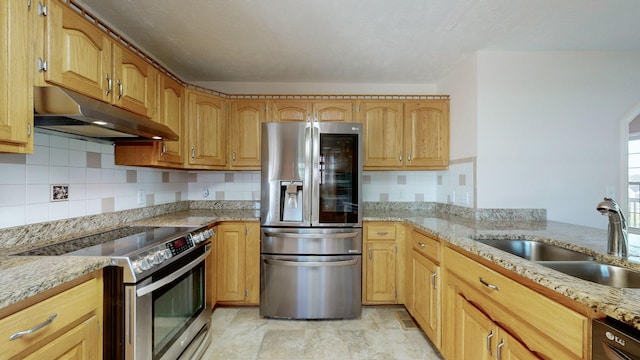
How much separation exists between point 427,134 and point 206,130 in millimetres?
2213

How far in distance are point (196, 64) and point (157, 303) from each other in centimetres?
216

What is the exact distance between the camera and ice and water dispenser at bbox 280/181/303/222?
239 centimetres

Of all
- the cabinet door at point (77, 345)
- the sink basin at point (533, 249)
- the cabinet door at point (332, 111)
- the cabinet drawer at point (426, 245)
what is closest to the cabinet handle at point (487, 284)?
the sink basin at point (533, 249)

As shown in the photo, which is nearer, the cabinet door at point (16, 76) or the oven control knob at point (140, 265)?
the cabinet door at point (16, 76)

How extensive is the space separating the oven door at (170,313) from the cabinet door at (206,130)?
0.96 m

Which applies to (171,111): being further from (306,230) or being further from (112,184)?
(306,230)

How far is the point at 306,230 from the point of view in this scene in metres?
2.36

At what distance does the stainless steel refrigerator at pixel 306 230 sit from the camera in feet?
7.73

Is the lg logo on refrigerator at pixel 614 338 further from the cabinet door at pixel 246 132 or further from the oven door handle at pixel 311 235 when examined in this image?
the cabinet door at pixel 246 132

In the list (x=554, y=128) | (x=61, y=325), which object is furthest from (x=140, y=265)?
(x=554, y=128)

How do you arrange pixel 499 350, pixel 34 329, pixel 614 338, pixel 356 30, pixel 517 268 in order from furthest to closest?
pixel 356 30 < pixel 499 350 < pixel 517 268 < pixel 34 329 < pixel 614 338

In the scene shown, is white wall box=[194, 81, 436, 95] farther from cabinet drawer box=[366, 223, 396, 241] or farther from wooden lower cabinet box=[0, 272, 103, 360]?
wooden lower cabinet box=[0, 272, 103, 360]

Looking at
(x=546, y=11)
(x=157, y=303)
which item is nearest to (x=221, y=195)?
(x=157, y=303)

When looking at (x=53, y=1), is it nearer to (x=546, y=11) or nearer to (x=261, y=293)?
(x=261, y=293)
